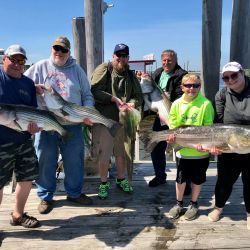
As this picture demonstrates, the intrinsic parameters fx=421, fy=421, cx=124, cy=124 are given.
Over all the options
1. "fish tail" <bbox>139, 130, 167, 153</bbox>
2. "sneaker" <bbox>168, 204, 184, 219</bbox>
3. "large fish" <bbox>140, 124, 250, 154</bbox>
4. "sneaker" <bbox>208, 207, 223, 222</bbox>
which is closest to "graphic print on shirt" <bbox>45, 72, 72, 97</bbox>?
"fish tail" <bbox>139, 130, 167, 153</bbox>

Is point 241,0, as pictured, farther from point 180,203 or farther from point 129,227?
point 129,227

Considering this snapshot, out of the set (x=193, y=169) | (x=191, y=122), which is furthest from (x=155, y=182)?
(x=191, y=122)

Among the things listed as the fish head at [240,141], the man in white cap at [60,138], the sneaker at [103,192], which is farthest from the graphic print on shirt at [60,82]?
the fish head at [240,141]

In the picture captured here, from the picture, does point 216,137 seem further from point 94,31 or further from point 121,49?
point 94,31

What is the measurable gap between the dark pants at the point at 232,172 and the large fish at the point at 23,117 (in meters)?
1.97

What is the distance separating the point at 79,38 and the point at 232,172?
13.0 feet

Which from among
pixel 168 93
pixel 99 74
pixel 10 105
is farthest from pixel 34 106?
pixel 168 93

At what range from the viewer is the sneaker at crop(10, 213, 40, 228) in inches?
190

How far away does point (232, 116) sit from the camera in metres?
4.68

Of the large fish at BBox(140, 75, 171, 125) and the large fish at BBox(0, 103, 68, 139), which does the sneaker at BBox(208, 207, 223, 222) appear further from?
the large fish at BBox(0, 103, 68, 139)

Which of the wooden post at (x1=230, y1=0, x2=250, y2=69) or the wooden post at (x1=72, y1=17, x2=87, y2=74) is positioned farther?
the wooden post at (x1=72, y1=17, x2=87, y2=74)

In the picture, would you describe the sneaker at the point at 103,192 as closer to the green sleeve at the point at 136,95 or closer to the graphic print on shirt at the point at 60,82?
the green sleeve at the point at 136,95

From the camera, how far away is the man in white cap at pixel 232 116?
454 cm

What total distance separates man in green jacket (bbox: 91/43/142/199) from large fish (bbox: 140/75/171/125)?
143 mm
